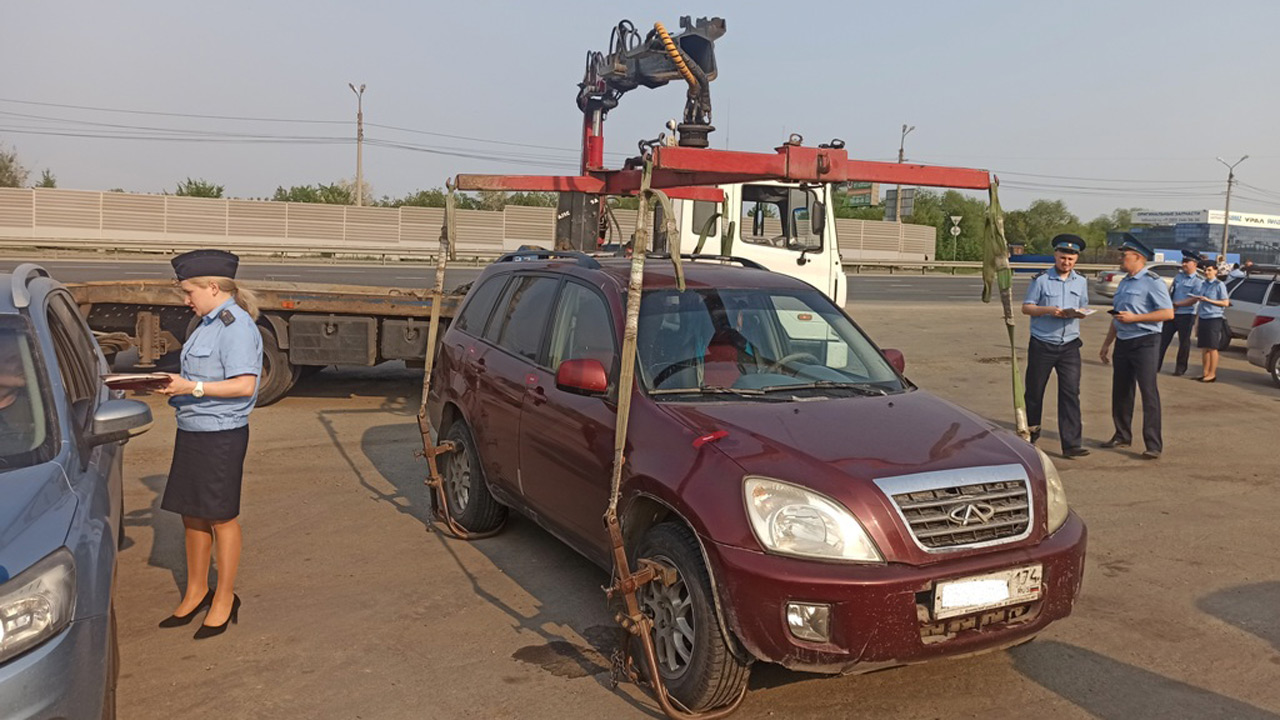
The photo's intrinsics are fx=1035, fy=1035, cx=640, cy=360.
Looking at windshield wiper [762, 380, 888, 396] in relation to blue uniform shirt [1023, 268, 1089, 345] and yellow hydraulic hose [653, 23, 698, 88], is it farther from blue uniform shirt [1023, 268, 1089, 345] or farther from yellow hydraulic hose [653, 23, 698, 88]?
yellow hydraulic hose [653, 23, 698, 88]

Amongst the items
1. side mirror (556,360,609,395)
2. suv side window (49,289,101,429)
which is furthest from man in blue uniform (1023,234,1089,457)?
suv side window (49,289,101,429)

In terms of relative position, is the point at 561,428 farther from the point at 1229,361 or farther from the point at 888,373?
the point at 1229,361

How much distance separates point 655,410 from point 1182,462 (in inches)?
252

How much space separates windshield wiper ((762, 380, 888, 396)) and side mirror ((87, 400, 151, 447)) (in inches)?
101

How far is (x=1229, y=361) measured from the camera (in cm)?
1669

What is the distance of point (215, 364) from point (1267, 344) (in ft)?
45.9

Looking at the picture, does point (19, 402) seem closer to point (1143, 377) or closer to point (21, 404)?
point (21, 404)

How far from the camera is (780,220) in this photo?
11.3 meters

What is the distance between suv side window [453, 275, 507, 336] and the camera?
6.36 m

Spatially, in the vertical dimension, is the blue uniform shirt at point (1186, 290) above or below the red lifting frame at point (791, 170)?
below

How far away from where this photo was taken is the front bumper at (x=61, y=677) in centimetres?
277

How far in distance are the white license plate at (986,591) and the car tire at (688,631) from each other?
0.77m

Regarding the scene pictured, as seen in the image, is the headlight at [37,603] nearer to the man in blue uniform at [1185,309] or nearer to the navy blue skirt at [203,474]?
the navy blue skirt at [203,474]

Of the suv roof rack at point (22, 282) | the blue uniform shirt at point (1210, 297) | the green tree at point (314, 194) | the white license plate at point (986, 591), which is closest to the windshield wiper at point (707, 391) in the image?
the white license plate at point (986, 591)
